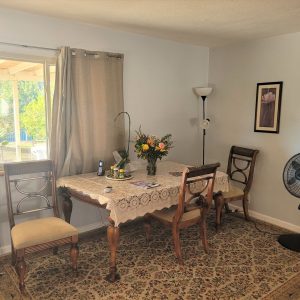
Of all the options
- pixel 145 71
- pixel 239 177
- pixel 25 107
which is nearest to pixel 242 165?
pixel 239 177

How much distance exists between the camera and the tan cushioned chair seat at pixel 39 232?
2293mm

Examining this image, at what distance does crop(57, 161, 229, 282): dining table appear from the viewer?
2.43 m

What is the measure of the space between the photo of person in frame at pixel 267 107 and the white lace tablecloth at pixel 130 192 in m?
1.02

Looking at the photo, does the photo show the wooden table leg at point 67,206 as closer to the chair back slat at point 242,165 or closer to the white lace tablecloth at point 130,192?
the white lace tablecloth at point 130,192

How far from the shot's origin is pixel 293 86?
3494 millimetres

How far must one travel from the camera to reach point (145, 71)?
3758 millimetres

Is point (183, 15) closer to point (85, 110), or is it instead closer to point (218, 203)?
point (85, 110)

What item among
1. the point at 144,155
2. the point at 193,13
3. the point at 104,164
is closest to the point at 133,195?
the point at 144,155

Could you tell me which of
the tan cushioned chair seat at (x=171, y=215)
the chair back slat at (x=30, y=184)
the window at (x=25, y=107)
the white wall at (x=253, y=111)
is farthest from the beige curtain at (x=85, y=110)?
Result: the white wall at (x=253, y=111)

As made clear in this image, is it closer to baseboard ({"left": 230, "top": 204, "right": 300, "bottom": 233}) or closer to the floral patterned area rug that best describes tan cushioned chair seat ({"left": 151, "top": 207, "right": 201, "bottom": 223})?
the floral patterned area rug

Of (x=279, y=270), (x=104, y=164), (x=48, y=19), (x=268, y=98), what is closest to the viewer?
(x=279, y=270)

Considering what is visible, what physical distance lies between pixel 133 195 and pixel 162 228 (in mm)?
1296

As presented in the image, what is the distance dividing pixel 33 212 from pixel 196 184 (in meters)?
1.60

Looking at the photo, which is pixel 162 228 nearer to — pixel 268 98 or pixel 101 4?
pixel 268 98
